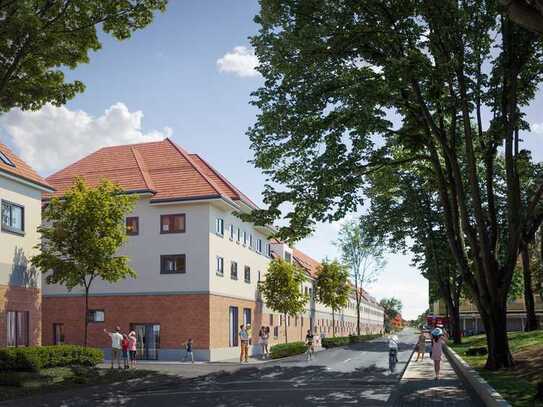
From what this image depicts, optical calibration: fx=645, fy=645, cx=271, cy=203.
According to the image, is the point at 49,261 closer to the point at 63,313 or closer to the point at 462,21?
the point at 63,313

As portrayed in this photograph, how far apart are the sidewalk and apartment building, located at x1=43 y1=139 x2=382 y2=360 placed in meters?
15.7

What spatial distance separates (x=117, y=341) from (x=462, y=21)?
1834 centimetres

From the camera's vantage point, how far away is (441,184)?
2200 centimetres

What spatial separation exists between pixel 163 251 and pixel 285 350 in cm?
950

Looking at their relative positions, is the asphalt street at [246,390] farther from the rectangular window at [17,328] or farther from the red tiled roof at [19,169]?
the red tiled roof at [19,169]

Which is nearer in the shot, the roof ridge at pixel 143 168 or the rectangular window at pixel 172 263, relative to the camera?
the rectangular window at pixel 172 263

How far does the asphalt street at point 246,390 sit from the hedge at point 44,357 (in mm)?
3494

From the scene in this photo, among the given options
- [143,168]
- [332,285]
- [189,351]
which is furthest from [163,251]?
[332,285]

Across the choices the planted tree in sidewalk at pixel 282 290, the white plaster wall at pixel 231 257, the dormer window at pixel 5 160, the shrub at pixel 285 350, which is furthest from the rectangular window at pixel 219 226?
the dormer window at pixel 5 160

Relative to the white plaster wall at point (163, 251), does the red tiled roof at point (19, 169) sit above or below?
above

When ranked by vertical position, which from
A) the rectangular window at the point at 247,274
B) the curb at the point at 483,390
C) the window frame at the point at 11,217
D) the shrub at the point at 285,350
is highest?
the window frame at the point at 11,217

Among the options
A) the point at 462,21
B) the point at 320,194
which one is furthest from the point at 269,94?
the point at 462,21

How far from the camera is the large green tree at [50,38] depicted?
53.0 feet

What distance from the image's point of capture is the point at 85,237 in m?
25.9
